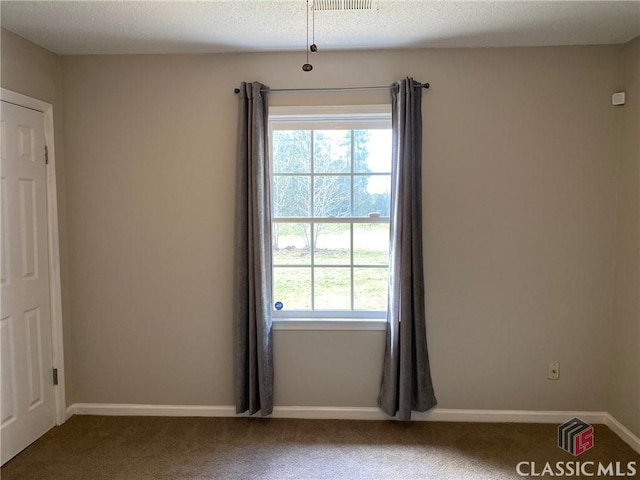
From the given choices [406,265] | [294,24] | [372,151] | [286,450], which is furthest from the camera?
[372,151]

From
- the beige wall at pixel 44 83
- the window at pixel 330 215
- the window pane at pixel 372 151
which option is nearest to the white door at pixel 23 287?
the beige wall at pixel 44 83

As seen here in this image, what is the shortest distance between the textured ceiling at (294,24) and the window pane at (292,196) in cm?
83

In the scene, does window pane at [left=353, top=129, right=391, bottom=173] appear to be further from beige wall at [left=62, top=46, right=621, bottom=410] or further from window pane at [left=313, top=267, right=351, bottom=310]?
window pane at [left=313, top=267, right=351, bottom=310]

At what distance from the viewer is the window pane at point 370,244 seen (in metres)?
2.84

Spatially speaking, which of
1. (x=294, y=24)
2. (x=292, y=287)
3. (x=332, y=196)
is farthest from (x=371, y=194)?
(x=294, y=24)

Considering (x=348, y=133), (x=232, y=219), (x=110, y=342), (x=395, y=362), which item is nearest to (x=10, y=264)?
(x=110, y=342)

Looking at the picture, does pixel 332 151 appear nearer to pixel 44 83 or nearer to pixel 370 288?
pixel 370 288

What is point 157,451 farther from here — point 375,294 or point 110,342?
point 375,294

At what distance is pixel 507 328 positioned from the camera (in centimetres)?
273

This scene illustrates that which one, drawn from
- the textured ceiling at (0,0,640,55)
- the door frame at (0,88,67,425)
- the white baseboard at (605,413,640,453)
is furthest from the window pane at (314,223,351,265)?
the white baseboard at (605,413,640,453)

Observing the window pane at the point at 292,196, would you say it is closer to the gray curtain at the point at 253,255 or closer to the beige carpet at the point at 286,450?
the gray curtain at the point at 253,255

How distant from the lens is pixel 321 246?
286cm

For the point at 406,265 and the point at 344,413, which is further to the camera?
the point at 344,413

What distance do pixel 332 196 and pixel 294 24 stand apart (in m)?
1.06
